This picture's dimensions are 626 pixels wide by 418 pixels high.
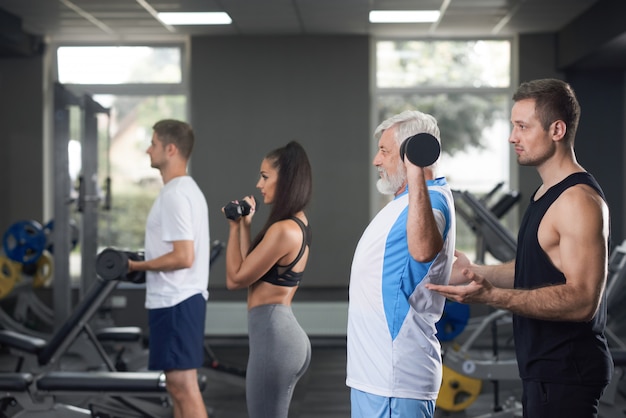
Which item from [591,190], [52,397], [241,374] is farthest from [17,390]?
[591,190]

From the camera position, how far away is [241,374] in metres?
4.97

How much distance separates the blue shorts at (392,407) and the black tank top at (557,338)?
0.25 meters

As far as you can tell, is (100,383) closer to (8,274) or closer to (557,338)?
(557,338)

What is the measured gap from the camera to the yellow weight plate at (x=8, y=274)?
5863 millimetres

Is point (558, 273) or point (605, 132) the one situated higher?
point (605, 132)

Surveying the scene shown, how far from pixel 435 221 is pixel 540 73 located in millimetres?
5726

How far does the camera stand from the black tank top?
1718 mm

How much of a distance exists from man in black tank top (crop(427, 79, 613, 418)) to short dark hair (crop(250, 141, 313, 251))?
827 millimetres

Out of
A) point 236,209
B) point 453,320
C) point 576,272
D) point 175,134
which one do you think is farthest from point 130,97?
point 576,272

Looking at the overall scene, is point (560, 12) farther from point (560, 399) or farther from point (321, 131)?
point (560, 399)

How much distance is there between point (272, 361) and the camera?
2291 millimetres

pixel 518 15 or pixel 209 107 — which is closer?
pixel 518 15

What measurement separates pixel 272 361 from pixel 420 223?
0.85 meters

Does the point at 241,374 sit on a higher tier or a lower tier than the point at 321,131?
lower
